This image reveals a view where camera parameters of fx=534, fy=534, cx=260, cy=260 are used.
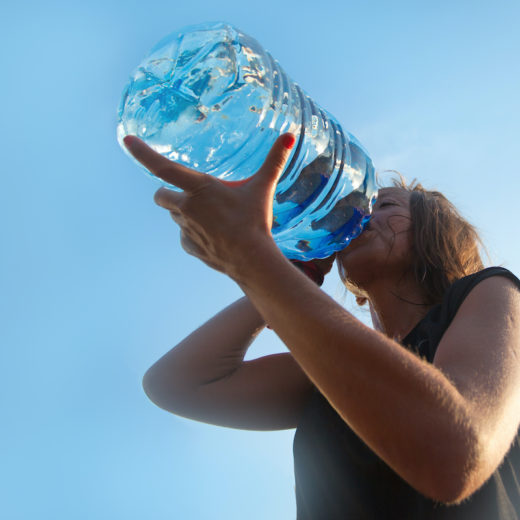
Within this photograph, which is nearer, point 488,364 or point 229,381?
point 488,364

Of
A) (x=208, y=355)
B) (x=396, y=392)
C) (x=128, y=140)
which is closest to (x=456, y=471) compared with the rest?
(x=396, y=392)

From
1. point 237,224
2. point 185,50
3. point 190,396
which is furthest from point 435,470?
point 185,50

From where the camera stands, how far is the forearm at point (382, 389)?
104cm

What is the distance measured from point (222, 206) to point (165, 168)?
18 cm

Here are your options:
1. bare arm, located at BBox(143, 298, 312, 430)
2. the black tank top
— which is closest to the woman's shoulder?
the black tank top

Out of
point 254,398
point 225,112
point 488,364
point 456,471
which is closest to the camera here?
point 456,471

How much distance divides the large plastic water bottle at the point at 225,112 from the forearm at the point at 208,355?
1.40ft

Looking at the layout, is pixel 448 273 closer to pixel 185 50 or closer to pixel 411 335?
pixel 411 335

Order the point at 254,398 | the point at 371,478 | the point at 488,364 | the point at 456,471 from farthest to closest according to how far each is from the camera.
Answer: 1. the point at 254,398
2. the point at 371,478
3. the point at 488,364
4. the point at 456,471

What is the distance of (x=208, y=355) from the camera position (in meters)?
2.36

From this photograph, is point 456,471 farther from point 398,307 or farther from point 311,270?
point 311,270

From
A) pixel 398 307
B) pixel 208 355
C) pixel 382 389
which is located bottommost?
pixel 398 307

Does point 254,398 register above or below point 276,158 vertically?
below

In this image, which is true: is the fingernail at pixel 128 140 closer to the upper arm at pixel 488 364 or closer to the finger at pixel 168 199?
the finger at pixel 168 199
